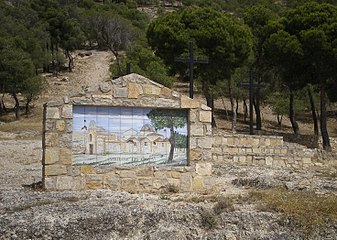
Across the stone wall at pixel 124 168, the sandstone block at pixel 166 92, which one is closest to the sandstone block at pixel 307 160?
the stone wall at pixel 124 168

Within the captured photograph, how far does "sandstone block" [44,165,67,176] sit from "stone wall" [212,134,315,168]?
7.86m

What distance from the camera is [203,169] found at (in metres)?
9.70

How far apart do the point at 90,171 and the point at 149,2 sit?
3594 inches

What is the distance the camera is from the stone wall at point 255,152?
1614 cm

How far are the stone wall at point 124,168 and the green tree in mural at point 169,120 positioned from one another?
0.14 m

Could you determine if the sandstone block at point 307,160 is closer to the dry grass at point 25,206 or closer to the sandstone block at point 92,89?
the sandstone block at point 92,89

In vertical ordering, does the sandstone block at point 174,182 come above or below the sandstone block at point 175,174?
below

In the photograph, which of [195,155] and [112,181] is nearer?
[112,181]

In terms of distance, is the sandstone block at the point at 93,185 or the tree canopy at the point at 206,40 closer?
the sandstone block at the point at 93,185

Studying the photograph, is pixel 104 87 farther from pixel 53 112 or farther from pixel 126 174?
pixel 126 174

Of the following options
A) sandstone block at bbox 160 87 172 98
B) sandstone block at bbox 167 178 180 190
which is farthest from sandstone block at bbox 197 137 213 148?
sandstone block at bbox 160 87 172 98

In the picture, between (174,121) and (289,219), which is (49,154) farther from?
(289,219)

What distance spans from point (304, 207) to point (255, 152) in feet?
30.0

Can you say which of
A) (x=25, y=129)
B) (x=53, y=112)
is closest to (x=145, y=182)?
(x=53, y=112)
